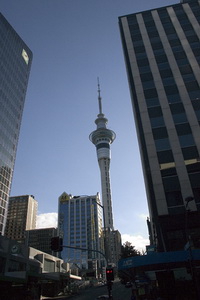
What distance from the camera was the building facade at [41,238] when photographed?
191m

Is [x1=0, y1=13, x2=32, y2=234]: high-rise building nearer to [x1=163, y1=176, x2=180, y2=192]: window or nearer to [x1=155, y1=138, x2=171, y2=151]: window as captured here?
[x1=155, y1=138, x2=171, y2=151]: window

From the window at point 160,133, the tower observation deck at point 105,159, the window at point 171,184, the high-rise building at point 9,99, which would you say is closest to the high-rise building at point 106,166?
the tower observation deck at point 105,159

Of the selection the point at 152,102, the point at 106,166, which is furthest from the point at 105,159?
the point at 152,102

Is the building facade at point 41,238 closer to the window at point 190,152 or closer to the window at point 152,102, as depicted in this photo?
the window at point 152,102

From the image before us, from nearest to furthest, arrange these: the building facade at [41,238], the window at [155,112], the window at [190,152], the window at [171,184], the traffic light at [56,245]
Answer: the traffic light at [56,245] < the window at [171,184] < the window at [190,152] < the window at [155,112] < the building facade at [41,238]

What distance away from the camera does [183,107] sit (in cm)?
3941

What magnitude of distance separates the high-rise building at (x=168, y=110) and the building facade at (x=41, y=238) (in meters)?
167

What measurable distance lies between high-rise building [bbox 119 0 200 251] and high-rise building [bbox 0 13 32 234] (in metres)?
59.1

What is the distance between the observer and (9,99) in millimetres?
100875

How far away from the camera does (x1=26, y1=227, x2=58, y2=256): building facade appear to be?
191 m

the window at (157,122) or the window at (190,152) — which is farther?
the window at (157,122)

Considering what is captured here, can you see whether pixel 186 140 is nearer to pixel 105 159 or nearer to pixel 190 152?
pixel 190 152

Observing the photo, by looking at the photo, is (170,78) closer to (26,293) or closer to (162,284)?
(162,284)

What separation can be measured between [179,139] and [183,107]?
5.94 metres
